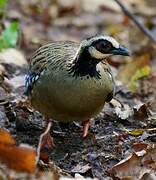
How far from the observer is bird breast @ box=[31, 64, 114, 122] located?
607cm

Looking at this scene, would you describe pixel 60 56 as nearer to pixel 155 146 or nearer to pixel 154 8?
pixel 155 146

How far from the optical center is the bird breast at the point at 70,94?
6066 mm

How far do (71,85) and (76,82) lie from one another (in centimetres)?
5

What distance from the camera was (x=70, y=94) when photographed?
19.9ft

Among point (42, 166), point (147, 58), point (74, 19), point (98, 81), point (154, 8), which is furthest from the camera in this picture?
point (154, 8)

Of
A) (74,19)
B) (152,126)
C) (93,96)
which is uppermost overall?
(93,96)

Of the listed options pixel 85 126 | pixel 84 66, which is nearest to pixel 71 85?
pixel 84 66

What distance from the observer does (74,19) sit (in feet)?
44.7

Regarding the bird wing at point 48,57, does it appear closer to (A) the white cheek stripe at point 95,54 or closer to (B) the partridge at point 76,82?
(B) the partridge at point 76,82

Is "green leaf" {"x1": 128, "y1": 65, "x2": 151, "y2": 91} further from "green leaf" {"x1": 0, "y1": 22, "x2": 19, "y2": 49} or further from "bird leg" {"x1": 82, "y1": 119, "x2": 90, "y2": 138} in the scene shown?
"bird leg" {"x1": 82, "y1": 119, "x2": 90, "y2": 138}

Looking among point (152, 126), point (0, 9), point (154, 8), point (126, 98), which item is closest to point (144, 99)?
point (126, 98)

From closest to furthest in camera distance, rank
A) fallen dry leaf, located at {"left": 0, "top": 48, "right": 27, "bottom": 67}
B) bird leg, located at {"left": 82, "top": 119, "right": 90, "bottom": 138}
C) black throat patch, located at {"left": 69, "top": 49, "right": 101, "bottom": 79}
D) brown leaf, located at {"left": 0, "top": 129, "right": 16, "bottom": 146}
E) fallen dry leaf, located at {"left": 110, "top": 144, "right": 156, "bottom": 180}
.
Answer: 1. brown leaf, located at {"left": 0, "top": 129, "right": 16, "bottom": 146}
2. fallen dry leaf, located at {"left": 110, "top": 144, "right": 156, "bottom": 180}
3. black throat patch, located at {"left": 69, "top": 49, "right": 101, "bottom": 79}
4. bird leg, located at {"left": 82, "top": 119, "right": 90, "bottom": 138}
5. fallen dry leaf, located at {"left": 0, "top": 48, "right": 27, "bottom": 67}

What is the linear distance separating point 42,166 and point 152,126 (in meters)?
1.94

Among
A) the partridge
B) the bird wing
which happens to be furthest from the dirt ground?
the bird wing
